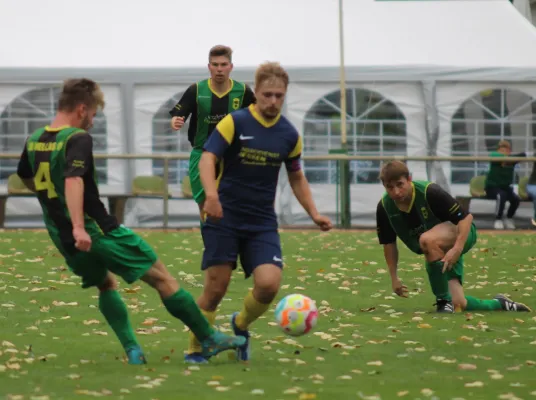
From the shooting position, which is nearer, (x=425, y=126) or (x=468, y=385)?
(x=468, y=385)

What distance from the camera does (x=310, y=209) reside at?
7676 mm

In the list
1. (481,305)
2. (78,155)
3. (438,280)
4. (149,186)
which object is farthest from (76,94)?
(149,186)

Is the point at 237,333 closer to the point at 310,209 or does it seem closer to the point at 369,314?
the point at 310,209

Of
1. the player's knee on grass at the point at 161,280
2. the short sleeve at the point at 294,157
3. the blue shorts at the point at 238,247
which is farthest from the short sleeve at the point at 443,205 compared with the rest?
the player's knee on grass at the point at 161,280

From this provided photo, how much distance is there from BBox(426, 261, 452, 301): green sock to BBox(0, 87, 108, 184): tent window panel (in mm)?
14149

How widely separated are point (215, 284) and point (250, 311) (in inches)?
10.4

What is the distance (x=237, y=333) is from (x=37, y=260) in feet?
27.0

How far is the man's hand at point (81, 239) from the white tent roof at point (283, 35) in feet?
55.3

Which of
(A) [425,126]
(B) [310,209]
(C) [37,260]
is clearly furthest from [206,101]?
(A) [425,126]

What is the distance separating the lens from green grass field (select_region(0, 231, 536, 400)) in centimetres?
655

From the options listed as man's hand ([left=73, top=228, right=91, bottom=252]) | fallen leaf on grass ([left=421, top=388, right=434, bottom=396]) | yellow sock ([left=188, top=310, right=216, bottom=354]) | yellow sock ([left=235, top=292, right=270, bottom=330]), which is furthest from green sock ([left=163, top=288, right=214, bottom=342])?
fallen leaf on grass ([left=421, top=388, right=434, bottom=396])

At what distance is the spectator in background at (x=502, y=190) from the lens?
72.9ft

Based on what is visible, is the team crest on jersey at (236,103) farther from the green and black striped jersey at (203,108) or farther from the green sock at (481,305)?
the green sock at (481,305)

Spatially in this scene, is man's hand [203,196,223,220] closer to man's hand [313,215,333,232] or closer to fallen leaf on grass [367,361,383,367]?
man's hand [313,215,333,232]
